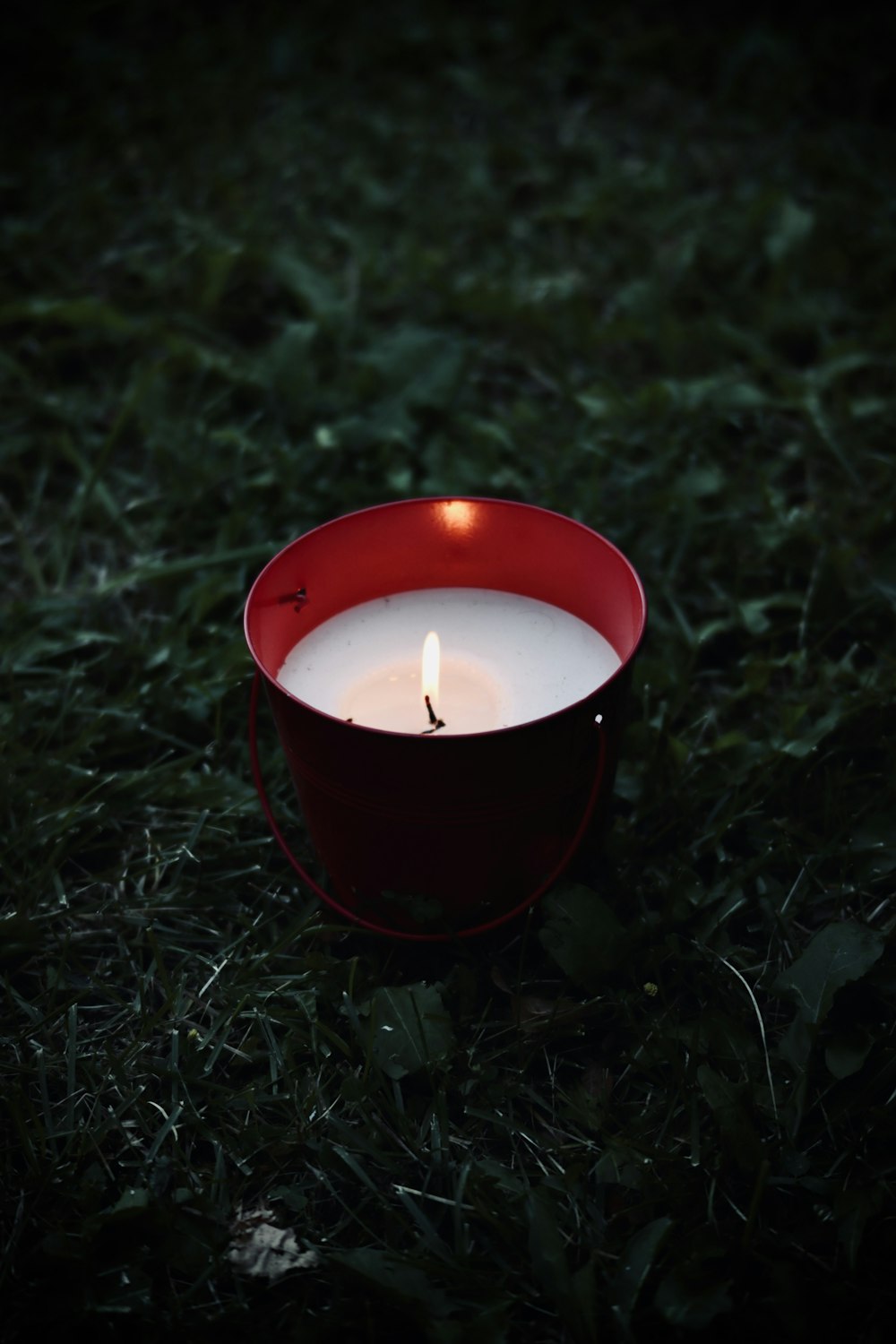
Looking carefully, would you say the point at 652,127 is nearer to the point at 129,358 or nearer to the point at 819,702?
the point at 129,358

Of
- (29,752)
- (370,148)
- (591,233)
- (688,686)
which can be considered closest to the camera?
(29,752)

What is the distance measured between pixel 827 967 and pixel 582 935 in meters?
0.28

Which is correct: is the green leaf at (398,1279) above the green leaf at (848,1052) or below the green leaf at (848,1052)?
below

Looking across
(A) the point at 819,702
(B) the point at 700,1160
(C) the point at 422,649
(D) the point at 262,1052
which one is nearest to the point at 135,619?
(C) the point at 422,649

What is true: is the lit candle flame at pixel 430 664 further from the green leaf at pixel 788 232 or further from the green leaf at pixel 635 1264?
the green leaf at pixel 788 232

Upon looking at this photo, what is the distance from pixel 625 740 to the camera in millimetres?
1651

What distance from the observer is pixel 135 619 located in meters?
1.95

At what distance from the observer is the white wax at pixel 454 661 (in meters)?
1.35

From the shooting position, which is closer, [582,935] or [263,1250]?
[263,1250]

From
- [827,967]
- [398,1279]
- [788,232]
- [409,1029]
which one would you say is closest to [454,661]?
[409,1029]

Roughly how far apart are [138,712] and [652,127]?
8.44ft

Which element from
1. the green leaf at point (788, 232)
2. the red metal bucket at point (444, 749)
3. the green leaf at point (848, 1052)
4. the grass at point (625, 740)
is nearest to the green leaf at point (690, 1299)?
the grass at point (625, 740)

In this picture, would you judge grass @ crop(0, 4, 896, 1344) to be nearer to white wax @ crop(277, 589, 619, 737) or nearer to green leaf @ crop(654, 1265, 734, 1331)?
green leaf @ crop(654, 1265, 734, 1331)

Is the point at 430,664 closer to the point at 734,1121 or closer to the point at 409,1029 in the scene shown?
the point at 409,1029
